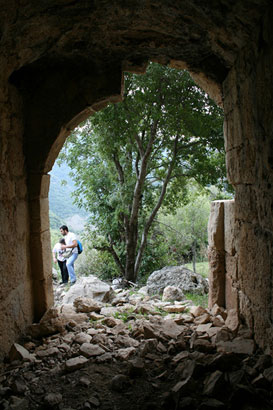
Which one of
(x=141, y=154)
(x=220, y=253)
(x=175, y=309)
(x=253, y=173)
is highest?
(x=141, y=154)

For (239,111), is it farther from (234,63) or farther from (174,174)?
(174,174)

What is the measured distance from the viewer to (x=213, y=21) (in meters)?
2.13

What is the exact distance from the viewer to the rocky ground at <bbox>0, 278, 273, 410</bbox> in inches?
75.2

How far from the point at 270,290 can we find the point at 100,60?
99.8 inches

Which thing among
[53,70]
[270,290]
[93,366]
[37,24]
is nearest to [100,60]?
[53,70]

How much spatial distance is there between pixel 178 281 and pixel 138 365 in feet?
12.6

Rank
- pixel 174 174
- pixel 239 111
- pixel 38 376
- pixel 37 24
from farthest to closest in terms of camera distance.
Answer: pixel 174 174 → pixel 239 111 → pixel 38 376 → pixel 37 24

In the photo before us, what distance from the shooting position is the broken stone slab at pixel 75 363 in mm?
2367

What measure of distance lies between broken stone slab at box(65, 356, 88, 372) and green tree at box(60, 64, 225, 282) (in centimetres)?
419

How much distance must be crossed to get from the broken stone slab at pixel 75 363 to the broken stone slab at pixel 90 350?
0.07m

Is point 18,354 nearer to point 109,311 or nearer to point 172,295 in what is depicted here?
point 109,311

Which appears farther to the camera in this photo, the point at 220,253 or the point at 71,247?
the point at 71,247

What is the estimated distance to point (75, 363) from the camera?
2.41 meters

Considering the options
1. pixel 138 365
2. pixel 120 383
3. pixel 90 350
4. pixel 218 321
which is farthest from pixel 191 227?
pixel 120 383
